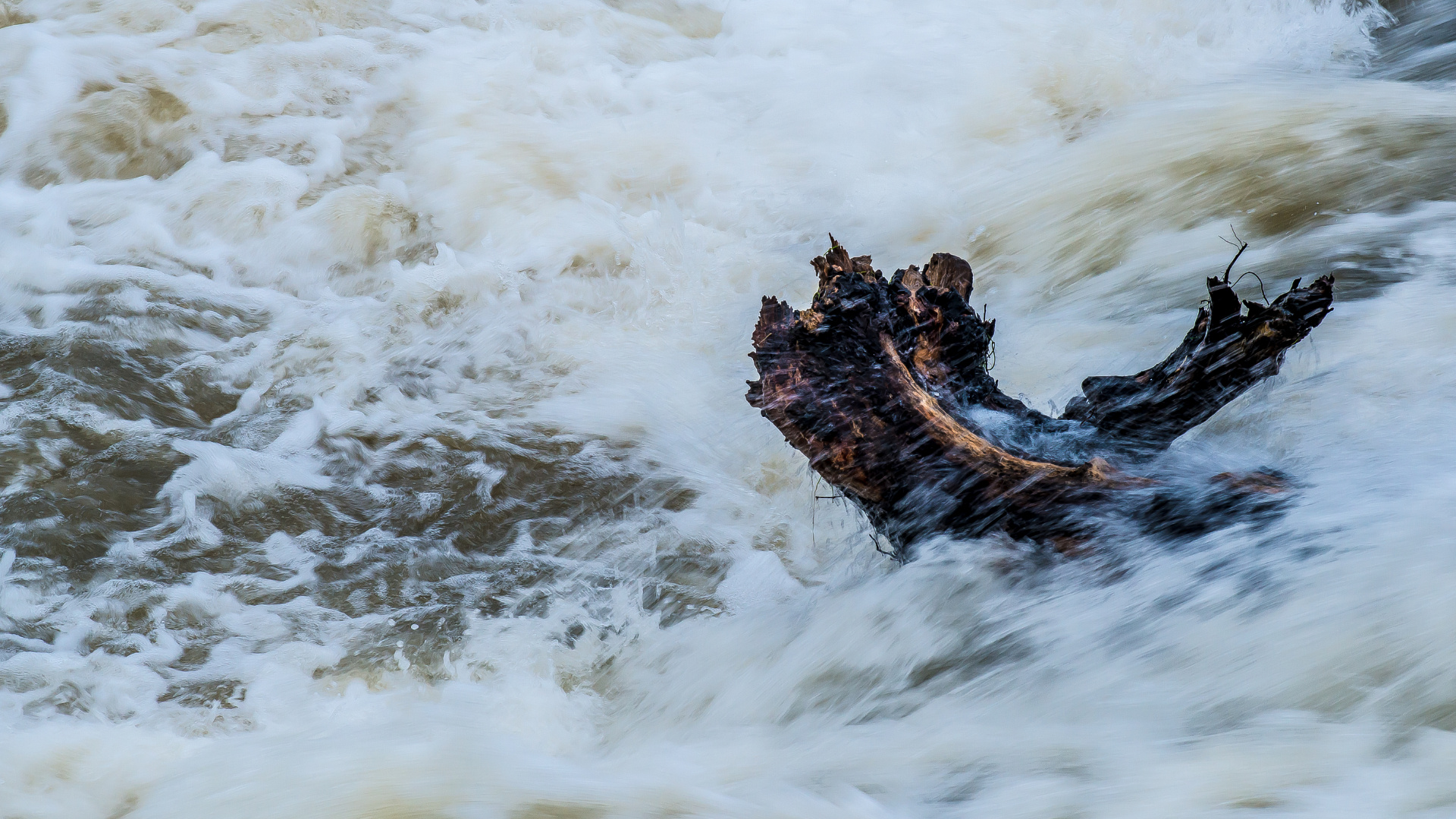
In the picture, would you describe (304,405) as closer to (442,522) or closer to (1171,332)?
(442,522)

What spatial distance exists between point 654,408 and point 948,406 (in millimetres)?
1620

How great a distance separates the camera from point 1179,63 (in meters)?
6.16

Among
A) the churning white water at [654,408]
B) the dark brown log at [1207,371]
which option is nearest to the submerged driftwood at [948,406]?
the dark brown log at [1207,371]

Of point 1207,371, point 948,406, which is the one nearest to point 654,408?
point 948,406

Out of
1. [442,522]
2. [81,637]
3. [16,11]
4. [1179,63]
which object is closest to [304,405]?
[442,522]

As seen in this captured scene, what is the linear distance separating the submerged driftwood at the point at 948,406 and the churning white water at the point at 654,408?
0.15m

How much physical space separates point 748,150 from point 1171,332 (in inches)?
109

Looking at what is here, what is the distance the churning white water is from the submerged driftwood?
0.49 ft

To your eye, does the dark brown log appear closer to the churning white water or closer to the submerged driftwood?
the submerged driftwood

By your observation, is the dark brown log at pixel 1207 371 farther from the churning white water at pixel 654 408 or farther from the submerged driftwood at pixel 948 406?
the churning white water at pixel 654 408

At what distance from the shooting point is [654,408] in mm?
3955

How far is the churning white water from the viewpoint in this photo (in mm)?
2203

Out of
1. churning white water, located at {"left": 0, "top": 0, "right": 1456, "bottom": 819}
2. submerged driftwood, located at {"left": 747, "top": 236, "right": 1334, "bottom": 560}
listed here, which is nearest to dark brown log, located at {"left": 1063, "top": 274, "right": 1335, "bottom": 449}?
submerged driftwood, located at {"left": 747, "top": 236, "right": 1334, "bottom": 560}

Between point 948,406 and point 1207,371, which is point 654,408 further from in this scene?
point 1207,371
